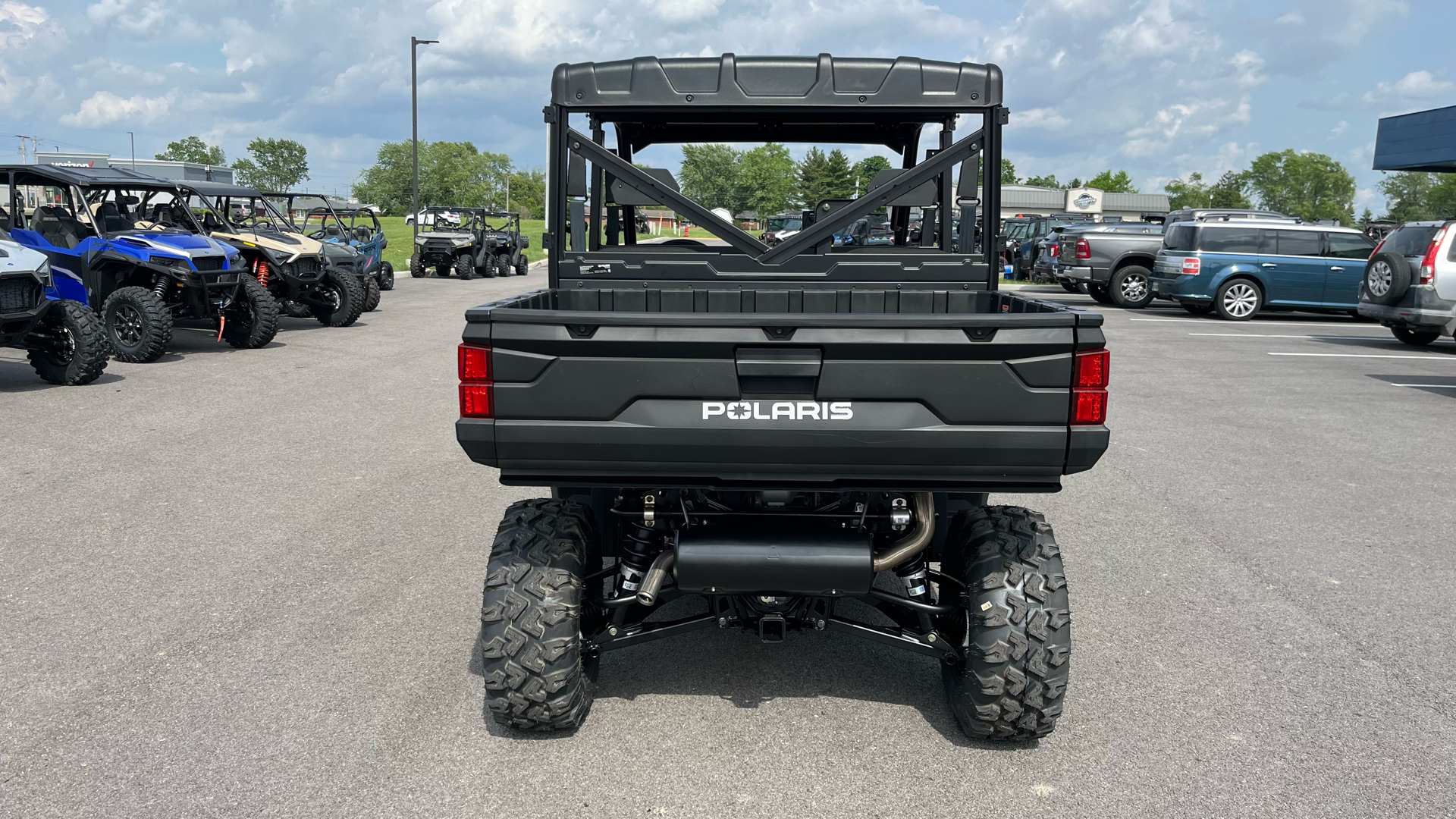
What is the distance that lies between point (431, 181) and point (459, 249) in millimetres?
83566

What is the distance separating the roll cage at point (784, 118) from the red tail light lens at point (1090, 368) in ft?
4.43

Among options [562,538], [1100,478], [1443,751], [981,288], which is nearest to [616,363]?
[562,538]

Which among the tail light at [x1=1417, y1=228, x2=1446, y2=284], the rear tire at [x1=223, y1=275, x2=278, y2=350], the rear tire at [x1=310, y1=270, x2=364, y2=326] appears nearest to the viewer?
the rear tire at [x1=223, y1=275, x2=278, y2=350]

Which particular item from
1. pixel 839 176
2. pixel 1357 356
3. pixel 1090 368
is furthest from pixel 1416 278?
pixel 1090 368

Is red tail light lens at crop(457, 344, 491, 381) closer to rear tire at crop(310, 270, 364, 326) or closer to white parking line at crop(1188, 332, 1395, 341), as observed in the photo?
rear tire at crop(310, 270, 364, 326)

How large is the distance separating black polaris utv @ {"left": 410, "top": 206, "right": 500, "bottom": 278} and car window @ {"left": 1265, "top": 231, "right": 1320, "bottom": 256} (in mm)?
19181

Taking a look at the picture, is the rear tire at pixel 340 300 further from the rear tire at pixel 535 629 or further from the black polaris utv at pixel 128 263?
the rear tire at pixel 535 629

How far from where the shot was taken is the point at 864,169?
16.5 feet

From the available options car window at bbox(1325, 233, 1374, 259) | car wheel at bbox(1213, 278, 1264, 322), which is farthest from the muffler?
car window at bbox(1325, 233, 1374, 259)

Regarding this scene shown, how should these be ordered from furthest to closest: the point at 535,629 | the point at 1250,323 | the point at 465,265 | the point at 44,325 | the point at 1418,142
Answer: the point at 1418,142, the point at 465,265, the point at 1250,323, the point at 44,325, the point at 535,629

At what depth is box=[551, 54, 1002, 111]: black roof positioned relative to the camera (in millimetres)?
4582

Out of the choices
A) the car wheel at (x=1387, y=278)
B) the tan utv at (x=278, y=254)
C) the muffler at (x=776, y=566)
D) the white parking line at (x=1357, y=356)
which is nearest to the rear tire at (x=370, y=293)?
the tan utv at (x=278, y=254)

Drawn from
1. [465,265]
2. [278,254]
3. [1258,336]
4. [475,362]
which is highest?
[278,254]

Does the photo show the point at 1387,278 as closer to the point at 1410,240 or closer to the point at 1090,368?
the point at 1410,240
